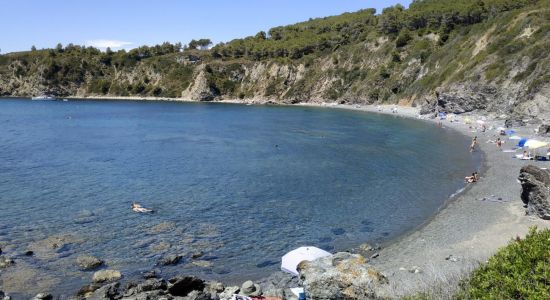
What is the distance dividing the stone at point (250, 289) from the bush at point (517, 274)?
10746 mm

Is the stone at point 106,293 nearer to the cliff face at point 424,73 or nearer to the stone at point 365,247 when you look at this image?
the stone at point 365,247

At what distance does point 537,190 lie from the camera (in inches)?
1113

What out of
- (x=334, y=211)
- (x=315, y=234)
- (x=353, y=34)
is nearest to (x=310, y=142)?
(x=334, y=211)

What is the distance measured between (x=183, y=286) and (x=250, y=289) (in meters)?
2.90

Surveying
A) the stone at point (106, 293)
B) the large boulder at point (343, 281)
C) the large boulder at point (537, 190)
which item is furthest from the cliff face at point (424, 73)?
the stone at point (106, 293)

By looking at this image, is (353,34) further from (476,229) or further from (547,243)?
(547,243)

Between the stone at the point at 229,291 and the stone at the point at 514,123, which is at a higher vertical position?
the stone at the point at 514,123

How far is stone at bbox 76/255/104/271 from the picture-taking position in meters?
24.0

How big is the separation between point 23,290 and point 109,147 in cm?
4714

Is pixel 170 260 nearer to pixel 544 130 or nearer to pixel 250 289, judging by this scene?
pixel 250 289

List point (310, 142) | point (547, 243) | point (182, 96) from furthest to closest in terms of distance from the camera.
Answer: point (182, 96), point (310, 142), point (547, 243)

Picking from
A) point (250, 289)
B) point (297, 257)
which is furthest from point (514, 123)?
point (250, 289)

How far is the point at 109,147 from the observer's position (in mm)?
66625

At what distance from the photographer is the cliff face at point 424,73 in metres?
82.8
